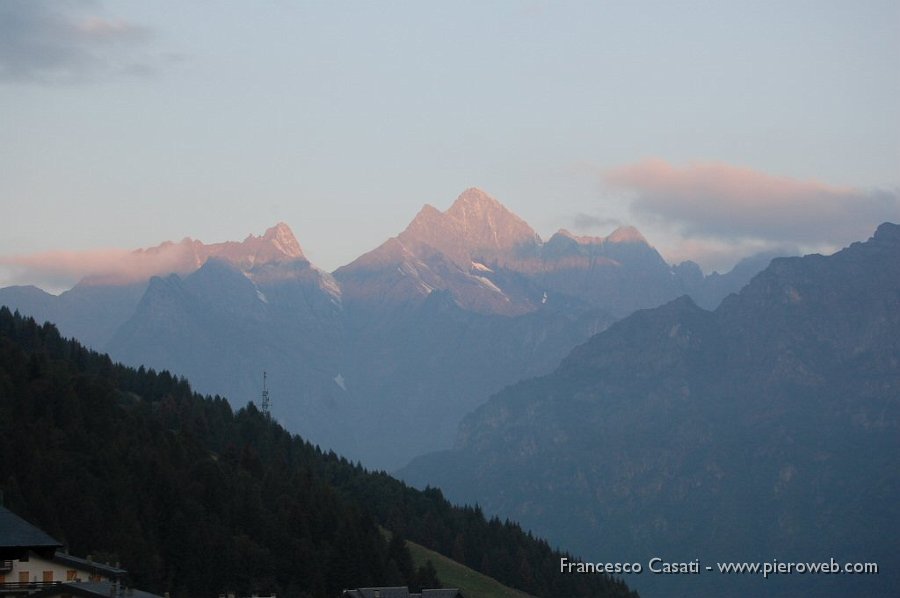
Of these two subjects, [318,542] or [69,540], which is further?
[318,542]

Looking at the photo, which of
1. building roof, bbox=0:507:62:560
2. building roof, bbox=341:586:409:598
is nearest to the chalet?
building roof, bbox=0:507:62:560

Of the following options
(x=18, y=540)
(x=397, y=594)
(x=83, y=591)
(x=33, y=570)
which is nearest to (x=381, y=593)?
(x=397, y=594)

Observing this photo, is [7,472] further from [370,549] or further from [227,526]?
[370,549]

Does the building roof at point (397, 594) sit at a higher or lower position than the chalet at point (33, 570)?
higher

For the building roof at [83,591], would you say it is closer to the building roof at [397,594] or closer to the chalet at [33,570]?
the chalet at [33,570]

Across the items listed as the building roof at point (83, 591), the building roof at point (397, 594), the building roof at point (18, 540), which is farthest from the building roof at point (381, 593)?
the building roof at point (18, 540)

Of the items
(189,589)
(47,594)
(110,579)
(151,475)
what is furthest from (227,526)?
(47,594)

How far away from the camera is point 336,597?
175 m

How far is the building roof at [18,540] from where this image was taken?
92.9 metres

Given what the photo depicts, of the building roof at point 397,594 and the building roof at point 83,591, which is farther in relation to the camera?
the building roof at point 397,594

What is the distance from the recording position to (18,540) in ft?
307

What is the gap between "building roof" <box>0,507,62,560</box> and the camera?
92.9m

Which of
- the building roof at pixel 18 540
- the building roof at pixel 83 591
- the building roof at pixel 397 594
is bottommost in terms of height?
the building roof at pixel 83 591

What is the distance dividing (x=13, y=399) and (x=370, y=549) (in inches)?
1715
